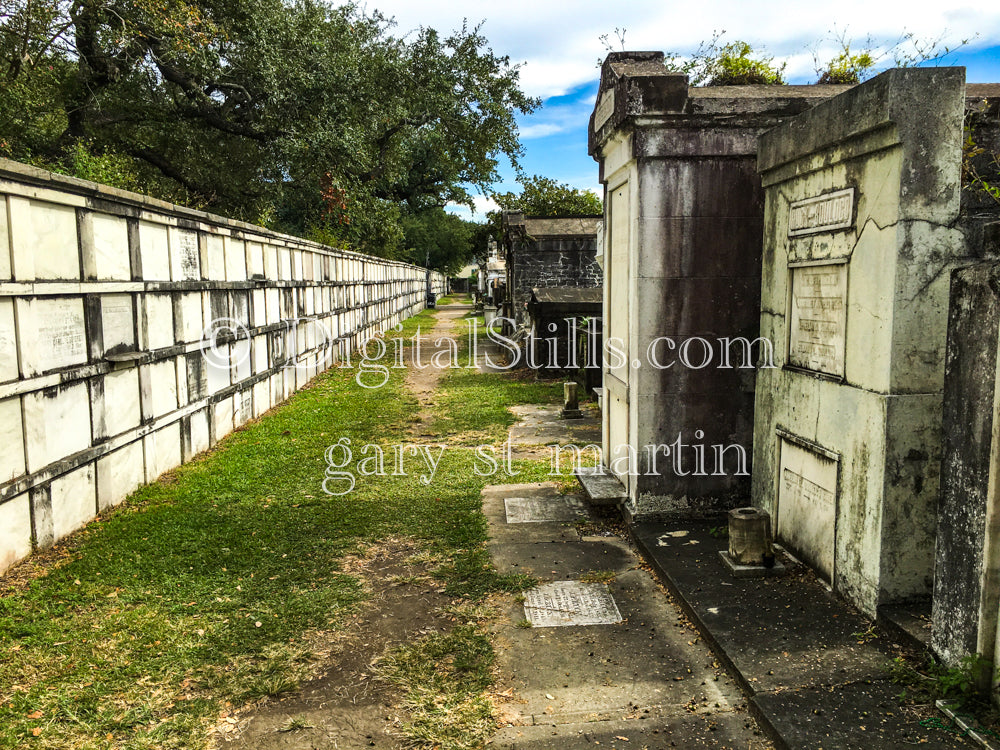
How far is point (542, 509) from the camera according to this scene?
19.3 feet

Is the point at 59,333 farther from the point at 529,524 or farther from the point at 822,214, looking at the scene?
the point at 822,214

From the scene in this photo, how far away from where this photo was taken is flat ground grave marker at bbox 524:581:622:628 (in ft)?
12.9

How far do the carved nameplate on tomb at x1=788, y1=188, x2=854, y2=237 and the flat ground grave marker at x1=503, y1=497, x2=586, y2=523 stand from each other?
A: 282 centimetres

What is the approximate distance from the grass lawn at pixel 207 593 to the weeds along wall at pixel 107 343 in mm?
372

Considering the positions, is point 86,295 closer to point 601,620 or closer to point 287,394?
point 601,620

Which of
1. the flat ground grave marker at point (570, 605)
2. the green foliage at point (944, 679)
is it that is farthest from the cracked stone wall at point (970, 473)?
the flat ground grave marker at point (570, 605)

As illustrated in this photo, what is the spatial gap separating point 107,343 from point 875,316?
5.46 metres

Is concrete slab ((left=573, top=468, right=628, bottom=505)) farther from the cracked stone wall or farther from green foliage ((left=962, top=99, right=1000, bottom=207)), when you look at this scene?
green foliage ((left=962, top=99, right=1000, bottom=207))

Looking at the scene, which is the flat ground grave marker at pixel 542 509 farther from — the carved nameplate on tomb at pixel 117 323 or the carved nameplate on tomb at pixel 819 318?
the carved nameplate on tomb at pixel 117 323

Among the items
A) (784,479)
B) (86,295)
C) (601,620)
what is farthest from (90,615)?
(784,479)

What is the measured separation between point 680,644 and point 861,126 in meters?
2.78

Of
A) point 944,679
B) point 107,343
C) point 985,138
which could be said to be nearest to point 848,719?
point 944,679

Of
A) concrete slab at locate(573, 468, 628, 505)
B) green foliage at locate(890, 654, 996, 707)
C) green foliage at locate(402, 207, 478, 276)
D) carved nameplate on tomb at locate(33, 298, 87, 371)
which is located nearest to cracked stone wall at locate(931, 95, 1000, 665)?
green foliage at locate(890, 654, 996, 707)

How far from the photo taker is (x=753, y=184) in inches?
195
